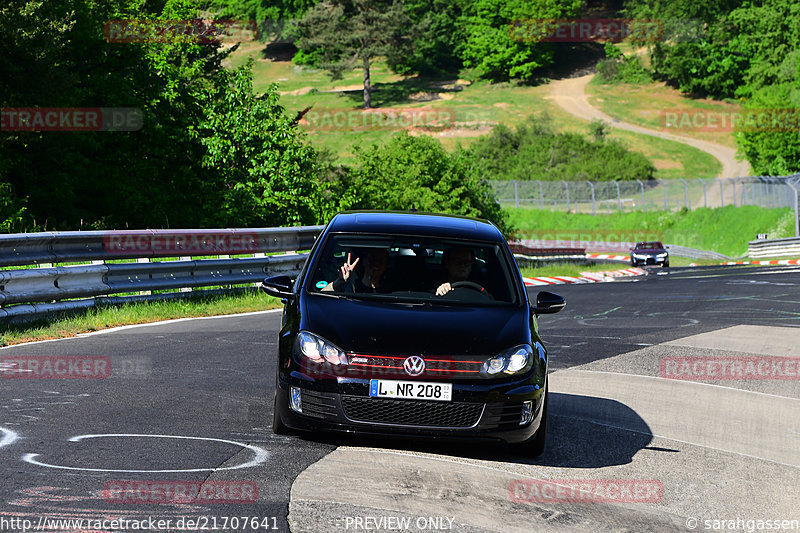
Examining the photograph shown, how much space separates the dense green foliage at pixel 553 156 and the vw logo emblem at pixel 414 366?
7990 centimetres

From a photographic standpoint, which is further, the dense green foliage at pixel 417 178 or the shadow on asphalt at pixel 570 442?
the dense green foliage at pixel 417 178

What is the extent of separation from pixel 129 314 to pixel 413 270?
22.3ft

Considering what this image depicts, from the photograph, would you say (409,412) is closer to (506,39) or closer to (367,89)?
(367,89)

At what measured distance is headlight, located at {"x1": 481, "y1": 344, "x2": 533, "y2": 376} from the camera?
20.9ft

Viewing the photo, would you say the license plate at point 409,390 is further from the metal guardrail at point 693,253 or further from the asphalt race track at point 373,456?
the metal guardrail at point 693,253

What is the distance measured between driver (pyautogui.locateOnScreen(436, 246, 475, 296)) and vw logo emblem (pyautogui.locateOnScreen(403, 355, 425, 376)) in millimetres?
1189

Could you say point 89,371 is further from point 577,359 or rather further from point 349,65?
point 349,65

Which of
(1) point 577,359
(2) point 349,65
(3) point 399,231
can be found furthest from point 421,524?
(2) point 349,65

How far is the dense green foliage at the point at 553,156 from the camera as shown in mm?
88500

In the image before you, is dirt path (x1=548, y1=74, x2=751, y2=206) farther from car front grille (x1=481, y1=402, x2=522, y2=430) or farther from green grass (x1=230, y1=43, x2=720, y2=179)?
car front grille (x1=481, y1=402, x2=522, y2=430)

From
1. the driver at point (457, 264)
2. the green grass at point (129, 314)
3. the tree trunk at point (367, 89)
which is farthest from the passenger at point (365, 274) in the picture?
the tree trunk at point (367, 89)

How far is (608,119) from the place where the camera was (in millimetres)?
112062

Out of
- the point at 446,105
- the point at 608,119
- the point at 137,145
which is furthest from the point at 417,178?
the point at 446,105

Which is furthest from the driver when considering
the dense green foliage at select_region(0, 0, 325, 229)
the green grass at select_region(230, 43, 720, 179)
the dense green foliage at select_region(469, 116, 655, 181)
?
the green grass at select_region(230, 43, 720, 179)
